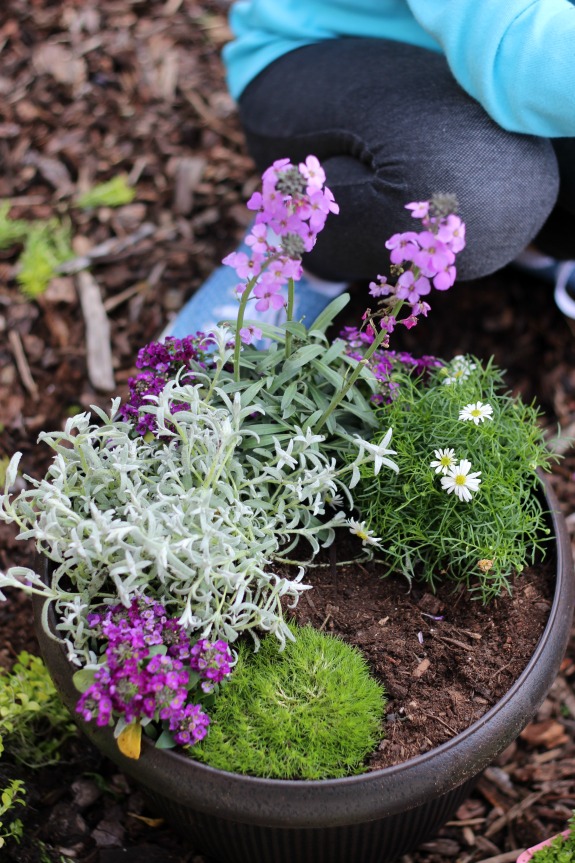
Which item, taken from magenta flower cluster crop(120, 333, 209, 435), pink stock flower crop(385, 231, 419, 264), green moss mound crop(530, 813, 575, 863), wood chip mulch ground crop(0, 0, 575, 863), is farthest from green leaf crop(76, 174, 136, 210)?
green moss mound crop(530, 813, 575, 863)

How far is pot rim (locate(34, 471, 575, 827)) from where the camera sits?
124cm

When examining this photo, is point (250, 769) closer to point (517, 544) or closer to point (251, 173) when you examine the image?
point (517, 544)

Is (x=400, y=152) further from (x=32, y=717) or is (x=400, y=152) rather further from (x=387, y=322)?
(x=32, y=717)

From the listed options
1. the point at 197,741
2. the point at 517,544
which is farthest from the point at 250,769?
the point at 517,544

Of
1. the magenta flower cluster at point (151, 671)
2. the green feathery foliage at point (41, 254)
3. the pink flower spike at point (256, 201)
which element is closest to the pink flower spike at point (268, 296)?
the pink flower spike at point (256, 201)

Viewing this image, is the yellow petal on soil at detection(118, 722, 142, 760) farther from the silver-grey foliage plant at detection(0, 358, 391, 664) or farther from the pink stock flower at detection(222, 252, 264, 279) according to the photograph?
the pink stock flower at detection(222, 252, 264, 279)

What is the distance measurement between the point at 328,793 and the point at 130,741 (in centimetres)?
30

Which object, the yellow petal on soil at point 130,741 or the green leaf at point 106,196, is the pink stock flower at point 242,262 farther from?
the green leaf at point 106,196

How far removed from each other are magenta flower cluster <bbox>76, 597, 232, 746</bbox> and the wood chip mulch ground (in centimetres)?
51

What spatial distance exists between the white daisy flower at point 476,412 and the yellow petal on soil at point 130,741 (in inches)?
29.5

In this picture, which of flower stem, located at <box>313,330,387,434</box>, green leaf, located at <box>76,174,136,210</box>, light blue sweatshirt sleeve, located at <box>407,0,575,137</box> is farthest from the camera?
green leaf, located at <box>76,174,136,210</box>

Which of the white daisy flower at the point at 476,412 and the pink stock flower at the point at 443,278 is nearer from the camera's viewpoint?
the pink stock flower at the point at 443,278

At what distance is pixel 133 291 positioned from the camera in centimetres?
258

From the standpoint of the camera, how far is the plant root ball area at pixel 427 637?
1397 mm
